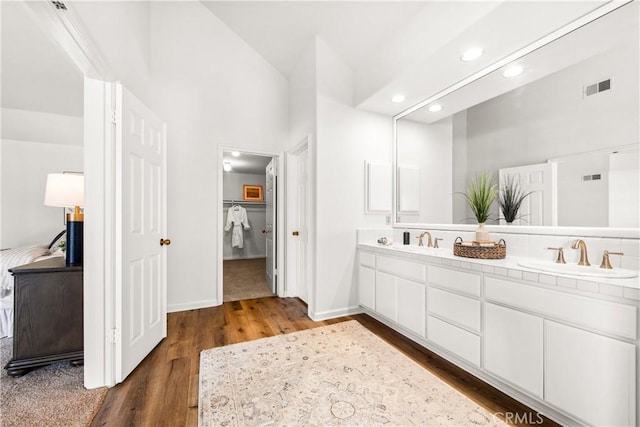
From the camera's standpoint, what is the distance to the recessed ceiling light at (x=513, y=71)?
193 cm

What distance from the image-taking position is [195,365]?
196cm

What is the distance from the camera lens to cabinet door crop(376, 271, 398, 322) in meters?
2.47

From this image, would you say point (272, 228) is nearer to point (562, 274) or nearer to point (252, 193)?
point (562, 274)

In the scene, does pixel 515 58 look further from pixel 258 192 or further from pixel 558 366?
pixel 258 192

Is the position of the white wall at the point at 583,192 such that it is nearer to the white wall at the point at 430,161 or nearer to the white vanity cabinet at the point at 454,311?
the white vanity cabinet at the point at 454,311

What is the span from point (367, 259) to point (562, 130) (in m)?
1.93

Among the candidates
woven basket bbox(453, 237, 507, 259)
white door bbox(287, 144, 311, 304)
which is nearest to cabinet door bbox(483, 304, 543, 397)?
woven basket bbox(453, 237, 507, 259)

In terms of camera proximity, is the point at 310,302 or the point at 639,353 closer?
the point at 639,353

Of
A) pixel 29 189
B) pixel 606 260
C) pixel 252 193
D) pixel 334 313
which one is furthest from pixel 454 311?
pixel 252 193

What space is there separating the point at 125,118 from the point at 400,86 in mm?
2348

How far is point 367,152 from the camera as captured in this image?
3123 mm

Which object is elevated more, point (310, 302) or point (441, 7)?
point (441, 7)

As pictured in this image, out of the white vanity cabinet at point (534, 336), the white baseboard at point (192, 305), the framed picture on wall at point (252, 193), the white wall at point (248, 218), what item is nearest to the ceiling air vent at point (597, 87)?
the white vanity cabinet at point (534, 336)

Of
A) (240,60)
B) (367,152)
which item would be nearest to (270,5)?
(240,60)
